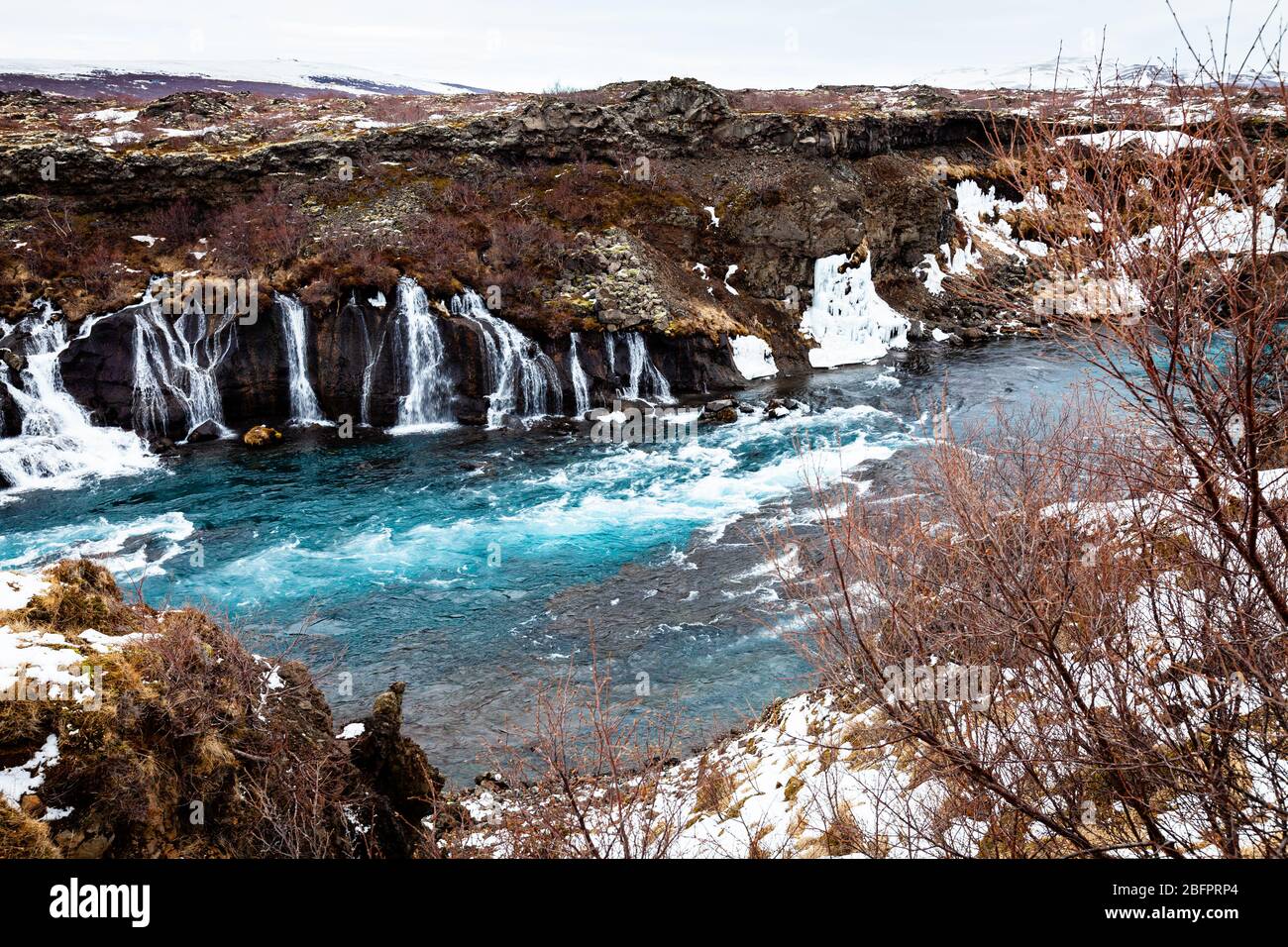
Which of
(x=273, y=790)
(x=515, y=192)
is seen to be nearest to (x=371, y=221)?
(x=515, y=192)

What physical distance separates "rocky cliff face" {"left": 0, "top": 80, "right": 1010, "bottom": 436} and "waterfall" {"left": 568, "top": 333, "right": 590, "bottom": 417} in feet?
1.05

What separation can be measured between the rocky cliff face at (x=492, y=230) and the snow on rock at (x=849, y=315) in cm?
91

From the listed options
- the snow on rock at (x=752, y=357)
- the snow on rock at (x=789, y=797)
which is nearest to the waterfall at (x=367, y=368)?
the snow on rock at (x=752, y=357)

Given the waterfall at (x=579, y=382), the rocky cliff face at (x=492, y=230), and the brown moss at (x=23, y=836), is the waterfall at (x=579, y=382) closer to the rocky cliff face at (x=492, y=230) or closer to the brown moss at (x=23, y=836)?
the rocky cliff face at (x=492, y=230)

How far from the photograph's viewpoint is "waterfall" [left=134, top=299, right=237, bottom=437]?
28.7 meters

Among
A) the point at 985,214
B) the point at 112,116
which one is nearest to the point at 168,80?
the point at 112,116

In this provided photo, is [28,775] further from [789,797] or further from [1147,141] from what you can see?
[1147,141]

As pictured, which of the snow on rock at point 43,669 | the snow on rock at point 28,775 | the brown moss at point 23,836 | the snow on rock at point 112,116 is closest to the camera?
the brown moss at point 23,836

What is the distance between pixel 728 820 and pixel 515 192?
3568cm

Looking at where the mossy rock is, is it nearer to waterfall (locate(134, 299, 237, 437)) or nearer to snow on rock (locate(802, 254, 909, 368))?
waterfall (locate(134, 299, 237, 437))
